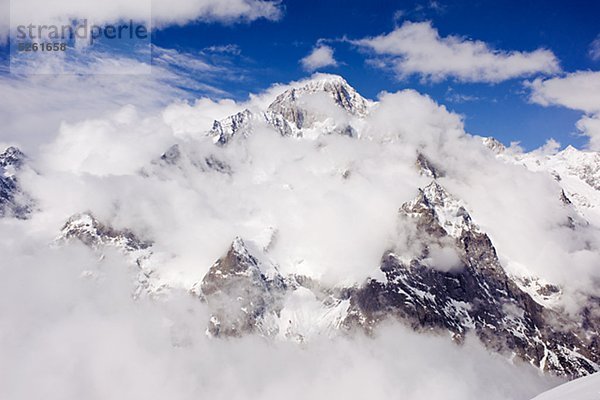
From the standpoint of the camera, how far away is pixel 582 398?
1107 inches

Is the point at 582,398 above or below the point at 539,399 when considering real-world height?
above

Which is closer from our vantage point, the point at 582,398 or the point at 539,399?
the point at 582,398

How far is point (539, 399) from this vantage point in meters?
34.6

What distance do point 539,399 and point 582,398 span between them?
6.96m
